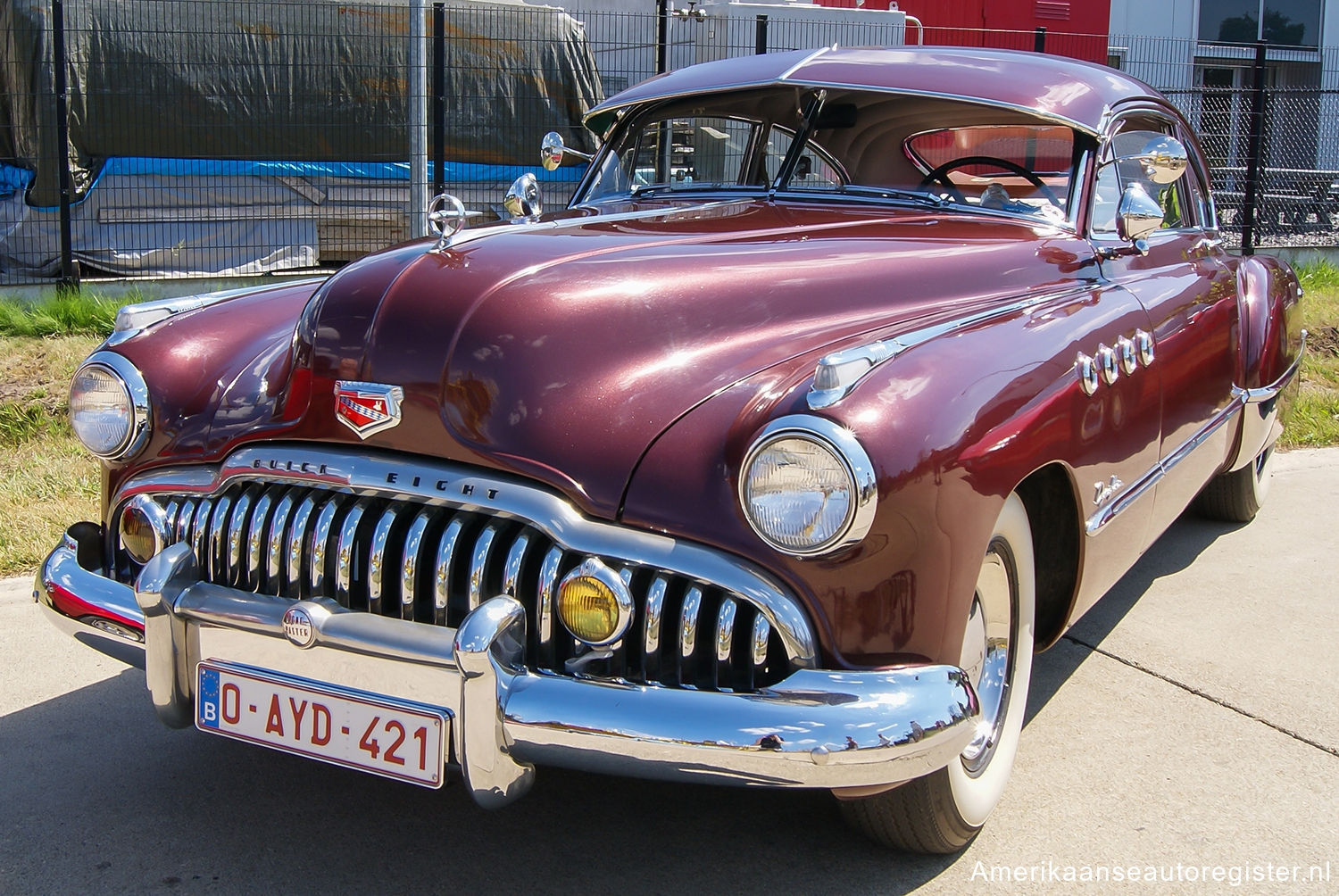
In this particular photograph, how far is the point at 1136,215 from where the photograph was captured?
310 cm

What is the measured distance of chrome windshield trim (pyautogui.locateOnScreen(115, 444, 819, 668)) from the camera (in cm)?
190

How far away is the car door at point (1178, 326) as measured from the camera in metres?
3.03

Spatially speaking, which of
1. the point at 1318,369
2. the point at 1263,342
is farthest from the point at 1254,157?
the point at 1263,342

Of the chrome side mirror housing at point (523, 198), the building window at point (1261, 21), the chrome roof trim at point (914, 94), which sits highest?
the building window at point (1261, 21)

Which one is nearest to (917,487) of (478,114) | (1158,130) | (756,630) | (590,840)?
(756,630)

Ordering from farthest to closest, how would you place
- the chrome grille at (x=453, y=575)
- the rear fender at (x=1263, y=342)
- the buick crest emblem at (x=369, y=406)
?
the rear fender at (x=1263, y=342) → the buick crest emblem at (x=369, y=406) → the chrome grille at (x=453, y=575)

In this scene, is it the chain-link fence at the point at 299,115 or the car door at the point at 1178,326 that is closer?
the car door at the point at 1178,326

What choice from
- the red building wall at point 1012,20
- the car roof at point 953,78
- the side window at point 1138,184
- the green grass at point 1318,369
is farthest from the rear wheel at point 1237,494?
the red building wall at point 1012,20

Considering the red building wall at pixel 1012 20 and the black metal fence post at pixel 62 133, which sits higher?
the red building wall at pixel 1012 20

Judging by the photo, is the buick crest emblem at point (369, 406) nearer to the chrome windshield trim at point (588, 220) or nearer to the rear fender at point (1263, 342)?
the chrome windshield trim at point (588, 220)

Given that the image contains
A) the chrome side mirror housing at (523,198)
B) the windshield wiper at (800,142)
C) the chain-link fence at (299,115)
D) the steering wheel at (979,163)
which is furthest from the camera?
the chain-link fence at (299,115)

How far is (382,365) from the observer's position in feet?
7.31

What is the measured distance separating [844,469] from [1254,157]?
8.95 meters

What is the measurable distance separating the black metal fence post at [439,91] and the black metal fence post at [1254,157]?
5.86 meters
